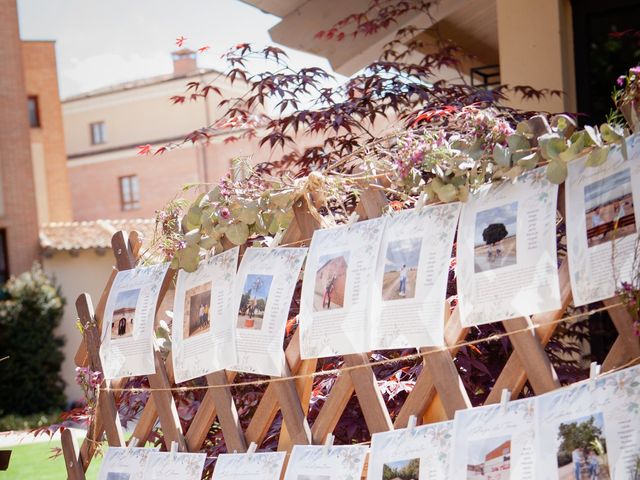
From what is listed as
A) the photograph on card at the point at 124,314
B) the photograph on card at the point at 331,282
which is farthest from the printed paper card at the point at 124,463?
the photograph on card at the point at 331,282

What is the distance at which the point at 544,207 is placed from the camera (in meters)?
1.95

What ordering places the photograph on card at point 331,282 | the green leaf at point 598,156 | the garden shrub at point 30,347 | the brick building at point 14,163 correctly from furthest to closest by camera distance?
the brick building at point 14,163
the garden shrub at point 30,347
the photograph on card at point 331,282
the green leaf at point 598,156

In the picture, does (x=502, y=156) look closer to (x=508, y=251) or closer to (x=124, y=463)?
(x=508, y=251)

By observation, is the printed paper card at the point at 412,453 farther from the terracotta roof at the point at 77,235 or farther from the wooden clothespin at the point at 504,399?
the terracotta roof at the point at 77,235

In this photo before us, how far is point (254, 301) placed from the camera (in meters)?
2.41

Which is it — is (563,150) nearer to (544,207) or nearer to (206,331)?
(544,207)

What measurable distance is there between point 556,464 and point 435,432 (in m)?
0.30

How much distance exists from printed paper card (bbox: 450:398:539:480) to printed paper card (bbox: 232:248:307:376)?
0.55 m

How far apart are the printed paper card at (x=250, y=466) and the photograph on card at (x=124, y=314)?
0.57 meters

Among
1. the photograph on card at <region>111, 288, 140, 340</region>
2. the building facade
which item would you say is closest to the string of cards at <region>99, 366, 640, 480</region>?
the photograph on card at <region>111, 288, 140, 340</region>

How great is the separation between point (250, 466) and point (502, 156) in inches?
40.0

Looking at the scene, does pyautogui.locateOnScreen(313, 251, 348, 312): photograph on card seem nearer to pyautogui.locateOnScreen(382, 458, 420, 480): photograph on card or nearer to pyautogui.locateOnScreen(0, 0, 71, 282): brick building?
pyautogui.locateOnScreen(382, 458, 420, 480): photograph on card

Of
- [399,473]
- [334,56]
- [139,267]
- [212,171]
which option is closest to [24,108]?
[212,171]

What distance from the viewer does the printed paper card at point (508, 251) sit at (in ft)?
6.27
